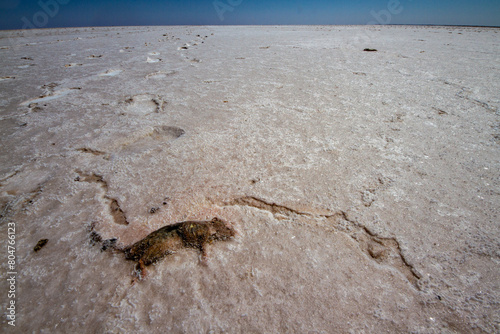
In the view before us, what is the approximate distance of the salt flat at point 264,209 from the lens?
60cm

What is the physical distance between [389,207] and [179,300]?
0.75m

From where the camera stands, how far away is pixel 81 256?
73 cm

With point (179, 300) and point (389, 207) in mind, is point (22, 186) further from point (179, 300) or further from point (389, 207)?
point (389, 207)

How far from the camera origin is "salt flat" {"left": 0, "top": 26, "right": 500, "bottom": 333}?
60 centimetres

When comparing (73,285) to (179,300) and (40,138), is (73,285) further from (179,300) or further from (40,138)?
(40,138)

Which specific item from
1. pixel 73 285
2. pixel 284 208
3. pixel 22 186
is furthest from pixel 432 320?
pixel 22 186

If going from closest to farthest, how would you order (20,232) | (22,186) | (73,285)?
(73,285) < (20,232) < (22,186)

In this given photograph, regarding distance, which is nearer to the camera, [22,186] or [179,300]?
[179,300]

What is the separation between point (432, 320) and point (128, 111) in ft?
6.22

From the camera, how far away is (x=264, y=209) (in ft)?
2.90

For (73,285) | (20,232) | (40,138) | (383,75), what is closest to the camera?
(73,285)

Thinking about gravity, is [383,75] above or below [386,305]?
above

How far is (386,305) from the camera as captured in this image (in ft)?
1.97

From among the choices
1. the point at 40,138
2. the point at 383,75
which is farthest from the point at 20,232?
the point at 383,75
